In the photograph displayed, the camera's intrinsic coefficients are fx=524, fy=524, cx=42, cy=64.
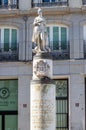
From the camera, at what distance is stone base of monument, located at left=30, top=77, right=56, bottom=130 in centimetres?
2136

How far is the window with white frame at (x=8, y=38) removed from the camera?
1371 inches

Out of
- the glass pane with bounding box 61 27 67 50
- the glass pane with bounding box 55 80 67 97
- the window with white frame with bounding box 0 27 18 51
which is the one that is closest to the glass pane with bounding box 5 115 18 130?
the glass pane with bounding box 55 80 67 97

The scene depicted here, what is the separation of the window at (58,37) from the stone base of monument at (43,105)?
12594mm

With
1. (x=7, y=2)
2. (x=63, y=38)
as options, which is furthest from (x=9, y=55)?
(x=63, y=38)

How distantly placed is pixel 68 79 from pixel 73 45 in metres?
2.22

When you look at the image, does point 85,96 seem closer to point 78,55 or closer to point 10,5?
point 78,55

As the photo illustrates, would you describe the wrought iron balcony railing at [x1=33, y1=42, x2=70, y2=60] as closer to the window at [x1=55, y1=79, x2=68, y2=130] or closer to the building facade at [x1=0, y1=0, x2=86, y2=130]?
the building facade at [x1=0, y1=0, x2=86, y2=130]

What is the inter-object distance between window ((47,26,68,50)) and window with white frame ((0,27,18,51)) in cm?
239

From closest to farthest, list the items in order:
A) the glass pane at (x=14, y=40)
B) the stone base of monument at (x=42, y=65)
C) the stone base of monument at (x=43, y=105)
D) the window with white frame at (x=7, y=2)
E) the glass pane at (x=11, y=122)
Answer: the stone base of monument at (x=43, y=105), the stone base of monument at (x=42, y=65), the glass pane at (x=11, y=122), the glass pane at (x=14, y=40), the window with white frame at (x=7, y=2)

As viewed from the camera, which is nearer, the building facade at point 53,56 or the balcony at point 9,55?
the building facade at point 53,56

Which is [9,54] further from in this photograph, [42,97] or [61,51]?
[42,97]

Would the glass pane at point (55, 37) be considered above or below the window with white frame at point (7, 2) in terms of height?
below

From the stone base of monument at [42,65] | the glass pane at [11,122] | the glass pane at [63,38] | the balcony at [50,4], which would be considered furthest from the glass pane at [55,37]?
the stone base of monument at [42,65]

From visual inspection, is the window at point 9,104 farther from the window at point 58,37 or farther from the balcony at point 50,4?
the balcony at point 50,4
